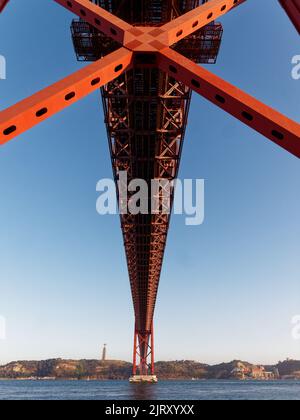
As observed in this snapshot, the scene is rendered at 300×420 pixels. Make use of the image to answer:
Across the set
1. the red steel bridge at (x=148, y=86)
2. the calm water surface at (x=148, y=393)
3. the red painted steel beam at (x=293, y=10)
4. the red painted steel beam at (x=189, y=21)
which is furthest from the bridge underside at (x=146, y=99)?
the calm water surface at (x=148, y=393)

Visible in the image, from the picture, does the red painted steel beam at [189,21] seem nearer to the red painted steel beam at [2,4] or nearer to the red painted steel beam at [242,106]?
the red painted steel beam at [242,106]

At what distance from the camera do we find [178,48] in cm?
1055

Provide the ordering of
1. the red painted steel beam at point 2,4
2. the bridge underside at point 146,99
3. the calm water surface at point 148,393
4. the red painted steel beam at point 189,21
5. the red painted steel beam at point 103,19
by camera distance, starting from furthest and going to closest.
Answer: the calm water surface at point 148,393 → the bridge underside at point 146,99 → the red painted steel beam at point 2,4 → the red painted steel beam at point 103,19 → the red painted steel beam at point 189,21

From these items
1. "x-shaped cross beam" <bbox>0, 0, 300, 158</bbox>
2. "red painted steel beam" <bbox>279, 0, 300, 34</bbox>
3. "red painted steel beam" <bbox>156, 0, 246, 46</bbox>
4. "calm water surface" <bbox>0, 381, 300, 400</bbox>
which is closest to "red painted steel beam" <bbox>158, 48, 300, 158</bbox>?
"x-shaped cross beam" <bbox>0, 0, 300, 158</bbox>

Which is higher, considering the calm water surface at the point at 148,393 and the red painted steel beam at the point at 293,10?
the red painted steel beam at the point at 293,10

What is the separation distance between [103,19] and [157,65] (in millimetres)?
1080

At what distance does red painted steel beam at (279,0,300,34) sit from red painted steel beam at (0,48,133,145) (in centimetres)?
265

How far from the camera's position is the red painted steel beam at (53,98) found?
4055 mm

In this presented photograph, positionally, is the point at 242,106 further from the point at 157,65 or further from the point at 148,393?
the point at 148,393

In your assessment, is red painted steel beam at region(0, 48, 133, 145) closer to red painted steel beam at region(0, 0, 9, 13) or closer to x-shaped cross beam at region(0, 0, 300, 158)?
x-shaped cross beam at region(0, 0, 300, 158)

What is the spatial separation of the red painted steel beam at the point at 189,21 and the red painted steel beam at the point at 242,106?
1.26 feet

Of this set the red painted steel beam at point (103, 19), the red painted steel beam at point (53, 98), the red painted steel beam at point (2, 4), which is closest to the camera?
the red painted steel beam at point (53, 98)
